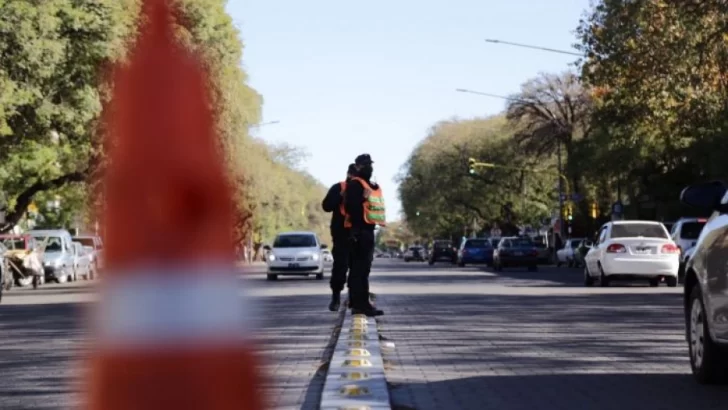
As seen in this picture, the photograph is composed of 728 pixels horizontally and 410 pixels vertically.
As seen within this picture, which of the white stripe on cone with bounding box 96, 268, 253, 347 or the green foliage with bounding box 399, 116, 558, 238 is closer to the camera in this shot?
the white stripe on cone with bounding box 96, 268, 253, 347

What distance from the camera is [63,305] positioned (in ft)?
90.5

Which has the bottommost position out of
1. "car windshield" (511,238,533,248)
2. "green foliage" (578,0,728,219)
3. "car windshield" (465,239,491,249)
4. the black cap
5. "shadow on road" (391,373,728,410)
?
"shadow on road" (391,373,728,410)

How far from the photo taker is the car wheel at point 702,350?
10.1 m

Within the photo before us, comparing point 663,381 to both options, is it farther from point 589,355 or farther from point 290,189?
point 290,189

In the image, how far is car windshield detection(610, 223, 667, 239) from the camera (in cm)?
3288

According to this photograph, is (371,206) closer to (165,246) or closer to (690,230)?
(165,246)

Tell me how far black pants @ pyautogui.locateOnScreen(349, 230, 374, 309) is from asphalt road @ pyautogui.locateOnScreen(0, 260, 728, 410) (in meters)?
0.48

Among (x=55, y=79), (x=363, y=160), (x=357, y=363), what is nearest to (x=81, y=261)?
(x=55, y=79)

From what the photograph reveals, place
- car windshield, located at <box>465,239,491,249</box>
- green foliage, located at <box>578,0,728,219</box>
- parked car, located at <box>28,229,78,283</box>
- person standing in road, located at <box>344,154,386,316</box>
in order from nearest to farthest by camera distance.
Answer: person standing in road, located at <box>344,154,386,316</box>
green foliage, located at <box>578,0,728,219</box>
parked car, located at <box>28,229,78,283</box>
car windshield, located at <box>465,239,491,249</box>

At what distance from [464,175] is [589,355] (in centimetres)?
10125

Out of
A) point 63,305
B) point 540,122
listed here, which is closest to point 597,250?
point 63,305

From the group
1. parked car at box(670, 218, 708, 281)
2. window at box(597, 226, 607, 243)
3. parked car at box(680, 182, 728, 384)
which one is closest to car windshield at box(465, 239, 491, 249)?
parked car at box(670, 218, 708, 281)

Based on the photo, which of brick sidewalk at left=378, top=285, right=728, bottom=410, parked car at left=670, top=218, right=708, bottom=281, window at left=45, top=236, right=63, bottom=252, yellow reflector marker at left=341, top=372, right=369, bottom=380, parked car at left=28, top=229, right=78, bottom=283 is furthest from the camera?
window at left=45, top=236, right=63, bottom=252

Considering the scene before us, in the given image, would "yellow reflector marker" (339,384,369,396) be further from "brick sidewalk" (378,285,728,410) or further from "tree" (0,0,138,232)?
"tree" (0,0,138,232)
